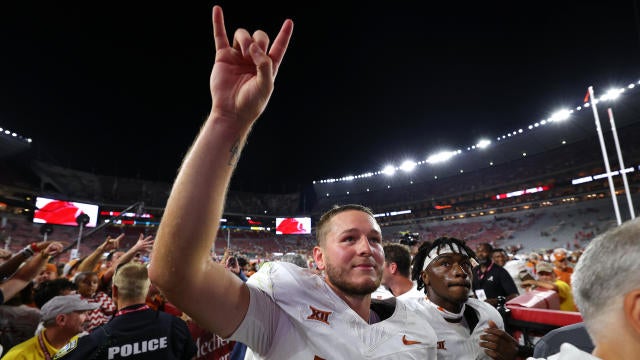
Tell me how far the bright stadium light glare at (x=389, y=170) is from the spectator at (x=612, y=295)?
151 feet

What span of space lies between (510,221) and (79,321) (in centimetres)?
4012

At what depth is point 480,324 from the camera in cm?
270

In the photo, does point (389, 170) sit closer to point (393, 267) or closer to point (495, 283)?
point (495, 283)

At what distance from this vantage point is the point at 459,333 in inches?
104

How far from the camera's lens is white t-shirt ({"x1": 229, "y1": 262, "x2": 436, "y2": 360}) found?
4.79 feet

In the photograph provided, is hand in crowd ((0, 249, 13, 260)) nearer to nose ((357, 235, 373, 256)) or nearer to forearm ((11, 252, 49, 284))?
forearm ((11, 252, 49, 284))

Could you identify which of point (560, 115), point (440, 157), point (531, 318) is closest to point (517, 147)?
point (560, 115)

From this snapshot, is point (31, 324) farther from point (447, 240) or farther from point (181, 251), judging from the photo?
point (447, 240)

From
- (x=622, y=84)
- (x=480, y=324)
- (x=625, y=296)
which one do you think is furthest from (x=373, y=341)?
(x=622, y=84)

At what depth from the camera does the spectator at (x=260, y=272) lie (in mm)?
1108

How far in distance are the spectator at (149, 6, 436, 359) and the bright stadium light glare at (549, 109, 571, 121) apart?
118ft

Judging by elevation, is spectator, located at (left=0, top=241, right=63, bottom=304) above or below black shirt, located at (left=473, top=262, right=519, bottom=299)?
above

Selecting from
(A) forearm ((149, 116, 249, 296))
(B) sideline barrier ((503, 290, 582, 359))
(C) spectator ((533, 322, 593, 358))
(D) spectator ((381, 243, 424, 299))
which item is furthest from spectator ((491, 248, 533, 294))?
(A) forearm ((149, 116, 249, 296))

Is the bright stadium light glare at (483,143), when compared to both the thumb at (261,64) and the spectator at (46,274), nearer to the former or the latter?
the spectator at (46,274)
